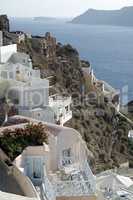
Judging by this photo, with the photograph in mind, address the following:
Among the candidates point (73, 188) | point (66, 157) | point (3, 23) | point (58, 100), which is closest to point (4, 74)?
point (58, 100)

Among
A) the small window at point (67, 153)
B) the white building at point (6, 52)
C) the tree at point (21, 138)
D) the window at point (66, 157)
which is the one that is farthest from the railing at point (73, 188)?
the white building at point (6, 52)

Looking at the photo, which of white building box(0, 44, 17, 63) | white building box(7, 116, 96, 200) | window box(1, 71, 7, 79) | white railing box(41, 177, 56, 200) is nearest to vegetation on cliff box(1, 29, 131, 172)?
white building box(0, 44, 17, 63)

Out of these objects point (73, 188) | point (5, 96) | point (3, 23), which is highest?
point (3, 23)

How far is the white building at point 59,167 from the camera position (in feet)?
41.8

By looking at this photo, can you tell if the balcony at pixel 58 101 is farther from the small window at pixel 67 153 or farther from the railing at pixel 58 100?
the small window at pixel 67 153

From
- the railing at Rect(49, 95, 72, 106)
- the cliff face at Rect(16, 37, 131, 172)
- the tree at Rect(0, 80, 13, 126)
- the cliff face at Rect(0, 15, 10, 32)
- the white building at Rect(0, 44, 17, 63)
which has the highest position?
the cliff face at Rect(0, 15, 10, 32)

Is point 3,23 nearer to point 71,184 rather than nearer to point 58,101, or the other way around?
point 58,101

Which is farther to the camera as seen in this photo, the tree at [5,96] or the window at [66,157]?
the tree at [5,96]

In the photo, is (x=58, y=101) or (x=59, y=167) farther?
(x=58, y=101)

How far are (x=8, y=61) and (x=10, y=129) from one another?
12357 millimetres

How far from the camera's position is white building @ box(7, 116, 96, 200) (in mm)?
12750

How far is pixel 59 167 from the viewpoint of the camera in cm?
1448

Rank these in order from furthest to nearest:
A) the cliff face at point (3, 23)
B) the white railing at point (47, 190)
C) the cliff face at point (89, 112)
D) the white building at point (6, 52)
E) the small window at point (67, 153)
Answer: the cliff face at point (3, 23) → the white building at point (6, 52) → the cliff face at point (89, 112) → the small window at point (67, 153) → the white railing at point (47, 190)

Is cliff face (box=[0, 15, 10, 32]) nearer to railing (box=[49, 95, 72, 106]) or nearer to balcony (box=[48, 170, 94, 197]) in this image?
railing (box=[49, 95, 72, 106])
